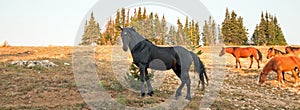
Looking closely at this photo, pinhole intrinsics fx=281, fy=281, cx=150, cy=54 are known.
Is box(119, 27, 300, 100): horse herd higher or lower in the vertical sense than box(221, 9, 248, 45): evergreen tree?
lower

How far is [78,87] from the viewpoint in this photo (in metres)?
10.2

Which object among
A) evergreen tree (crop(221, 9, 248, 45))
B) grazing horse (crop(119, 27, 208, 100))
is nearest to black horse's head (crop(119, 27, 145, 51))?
grazing horse (crop(119, 27, 208, 100))

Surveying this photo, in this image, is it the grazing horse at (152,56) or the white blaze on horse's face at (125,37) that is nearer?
the white blaze on horse's face at (125,37)

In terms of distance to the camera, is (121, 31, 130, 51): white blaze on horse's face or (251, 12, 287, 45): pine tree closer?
(121, 31, 130, 51): white blaze on horse's face

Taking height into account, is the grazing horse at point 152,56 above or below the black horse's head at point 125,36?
below

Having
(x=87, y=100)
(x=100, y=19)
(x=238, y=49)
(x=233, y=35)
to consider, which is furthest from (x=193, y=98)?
(x=233, y=35)

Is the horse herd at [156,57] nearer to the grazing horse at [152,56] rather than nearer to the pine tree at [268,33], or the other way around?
the grazing horse at [152,56]

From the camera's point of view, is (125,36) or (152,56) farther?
(152,56)

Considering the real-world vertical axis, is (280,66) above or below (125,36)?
below

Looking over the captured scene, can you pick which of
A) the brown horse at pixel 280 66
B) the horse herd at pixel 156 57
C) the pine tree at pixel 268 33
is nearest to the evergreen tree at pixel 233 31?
the pine tree at pixel 268 33

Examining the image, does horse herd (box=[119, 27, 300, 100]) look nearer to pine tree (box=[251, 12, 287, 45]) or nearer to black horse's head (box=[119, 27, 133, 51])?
black horse's head (box=[119, 27, 133, 51])

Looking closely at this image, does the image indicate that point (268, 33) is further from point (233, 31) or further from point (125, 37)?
point (125, 37)

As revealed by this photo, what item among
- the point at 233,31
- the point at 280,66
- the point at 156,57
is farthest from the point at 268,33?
the point at 156,57

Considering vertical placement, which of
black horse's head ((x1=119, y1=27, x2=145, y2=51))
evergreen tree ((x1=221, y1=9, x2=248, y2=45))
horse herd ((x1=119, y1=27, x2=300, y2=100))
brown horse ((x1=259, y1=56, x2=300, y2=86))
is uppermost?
evergreen tree ((x1=221, y1=9, x2=248, y2=45))
